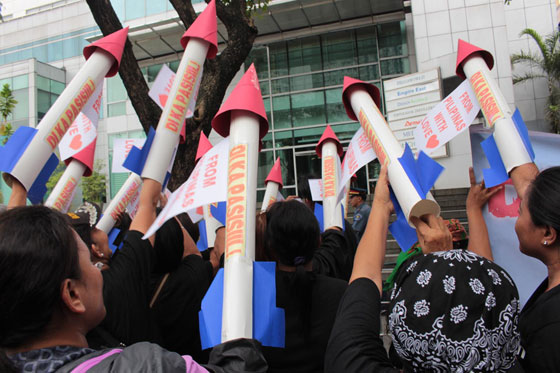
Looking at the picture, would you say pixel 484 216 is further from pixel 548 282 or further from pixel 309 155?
pixel 309 155

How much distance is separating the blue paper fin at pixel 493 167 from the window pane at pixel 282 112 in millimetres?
14729

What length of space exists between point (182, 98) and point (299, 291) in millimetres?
954

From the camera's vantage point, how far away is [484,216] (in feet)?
5.91

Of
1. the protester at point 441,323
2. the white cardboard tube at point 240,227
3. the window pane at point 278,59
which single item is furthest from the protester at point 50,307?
the window pane at point 278,59

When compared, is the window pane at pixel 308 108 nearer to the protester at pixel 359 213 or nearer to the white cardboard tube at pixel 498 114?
→ the protester at pixel 359 213

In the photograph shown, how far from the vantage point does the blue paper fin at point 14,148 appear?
175 cm

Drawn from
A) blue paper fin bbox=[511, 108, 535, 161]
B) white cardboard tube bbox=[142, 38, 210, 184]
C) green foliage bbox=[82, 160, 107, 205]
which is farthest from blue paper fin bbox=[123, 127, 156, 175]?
green foliage bbox=[82, 160, 107, 205]

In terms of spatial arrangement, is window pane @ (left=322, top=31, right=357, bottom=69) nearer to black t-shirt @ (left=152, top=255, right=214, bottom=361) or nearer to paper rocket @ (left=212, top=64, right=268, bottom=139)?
black t-shirt @ (left=152, top=255, right=214, bottom=361)

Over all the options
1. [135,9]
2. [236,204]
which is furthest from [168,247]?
[135,9]

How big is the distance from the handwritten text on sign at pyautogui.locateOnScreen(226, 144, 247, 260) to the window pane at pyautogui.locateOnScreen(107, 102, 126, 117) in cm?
1894

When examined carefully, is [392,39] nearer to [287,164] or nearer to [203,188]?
[287,164]

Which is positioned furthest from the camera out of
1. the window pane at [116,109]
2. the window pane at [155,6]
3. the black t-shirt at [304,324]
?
→ the window pane at [116,109]

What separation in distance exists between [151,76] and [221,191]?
17996 millimetres

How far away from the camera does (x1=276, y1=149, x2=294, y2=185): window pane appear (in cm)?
1588
